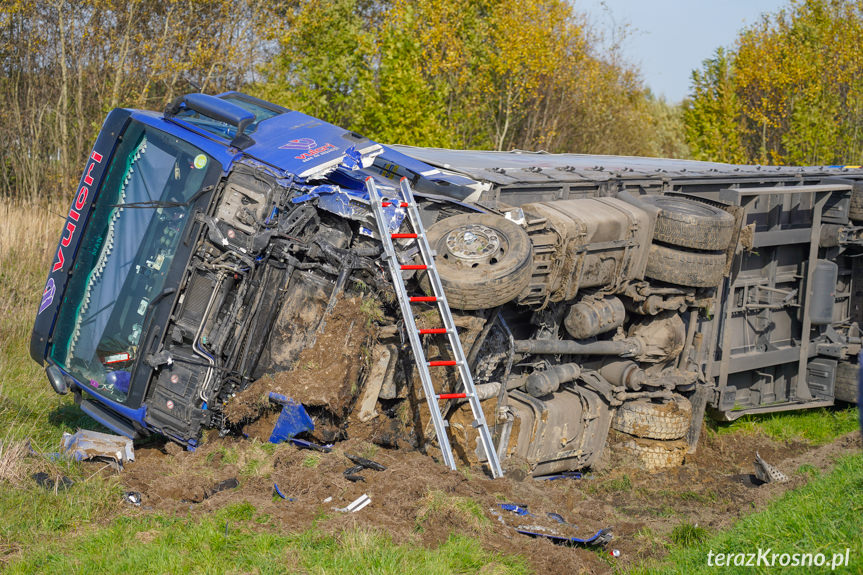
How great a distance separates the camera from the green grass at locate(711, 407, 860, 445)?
8.26m

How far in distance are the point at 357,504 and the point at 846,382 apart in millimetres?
6293

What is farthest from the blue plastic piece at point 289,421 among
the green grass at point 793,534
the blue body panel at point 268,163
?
the green grass at point 793,534

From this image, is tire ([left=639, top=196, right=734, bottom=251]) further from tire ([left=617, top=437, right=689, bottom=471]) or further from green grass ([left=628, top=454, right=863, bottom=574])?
green grass ([left=628, top=454, right=863, bottom=574])

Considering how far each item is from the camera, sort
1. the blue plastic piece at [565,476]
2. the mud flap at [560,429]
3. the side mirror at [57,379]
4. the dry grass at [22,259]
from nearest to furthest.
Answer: the side mirror at [57,379] < the mud flap at [560,429] < the blue plastic piece at [565,476] < the dry grass at [22,259]

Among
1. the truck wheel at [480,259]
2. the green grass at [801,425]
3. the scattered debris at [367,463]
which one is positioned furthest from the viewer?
the green grass at [801,425]

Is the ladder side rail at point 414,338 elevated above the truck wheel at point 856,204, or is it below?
below

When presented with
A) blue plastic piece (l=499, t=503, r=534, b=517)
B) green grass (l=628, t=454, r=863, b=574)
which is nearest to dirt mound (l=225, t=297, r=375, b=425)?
blue plastic piece (l=499, t=503, r=534, b=517)

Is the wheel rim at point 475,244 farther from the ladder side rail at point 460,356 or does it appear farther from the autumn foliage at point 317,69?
the autumn foliage at point 317,69

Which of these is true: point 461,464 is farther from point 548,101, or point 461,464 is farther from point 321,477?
point 548,101

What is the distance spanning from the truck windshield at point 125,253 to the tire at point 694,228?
3.49m

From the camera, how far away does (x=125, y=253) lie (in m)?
5.68

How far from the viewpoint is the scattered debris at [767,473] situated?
6488 millimetres

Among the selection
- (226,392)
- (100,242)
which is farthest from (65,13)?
→ (226,392)

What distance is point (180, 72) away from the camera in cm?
1500
